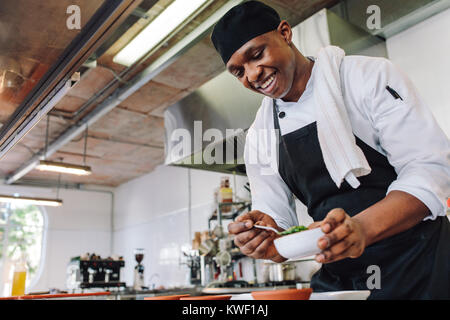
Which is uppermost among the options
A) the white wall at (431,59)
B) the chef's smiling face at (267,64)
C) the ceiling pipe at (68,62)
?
the white wall at (431,59)

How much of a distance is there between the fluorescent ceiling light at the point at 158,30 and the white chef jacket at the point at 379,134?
77.6 inches

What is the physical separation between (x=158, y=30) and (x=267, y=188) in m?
2.44

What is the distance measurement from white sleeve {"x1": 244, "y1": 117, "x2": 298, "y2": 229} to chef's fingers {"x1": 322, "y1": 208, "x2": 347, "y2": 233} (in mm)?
577

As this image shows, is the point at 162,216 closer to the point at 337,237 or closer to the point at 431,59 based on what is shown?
the point at 431,59

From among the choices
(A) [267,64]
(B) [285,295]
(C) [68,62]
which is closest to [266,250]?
(B) [285,295]

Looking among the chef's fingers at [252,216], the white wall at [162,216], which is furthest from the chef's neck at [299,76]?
the white wall at [162,216]

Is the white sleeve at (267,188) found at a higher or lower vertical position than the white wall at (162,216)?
lower

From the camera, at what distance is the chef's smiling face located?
1126 mm

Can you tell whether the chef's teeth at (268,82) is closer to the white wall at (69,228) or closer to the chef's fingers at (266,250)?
the chef's fingers at (266,250)

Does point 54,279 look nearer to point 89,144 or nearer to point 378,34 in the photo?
point 89,144

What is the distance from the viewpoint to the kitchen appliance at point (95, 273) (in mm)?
4809

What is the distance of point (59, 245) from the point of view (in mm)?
8406

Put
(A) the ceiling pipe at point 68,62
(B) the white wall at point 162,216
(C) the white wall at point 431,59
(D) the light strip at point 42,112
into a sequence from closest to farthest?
(A) the ceiling pipe at point 68,62
(D) the light strip at point 42,112
(C) the white wall at point 431,59
(B) the white wall at point 162,216
